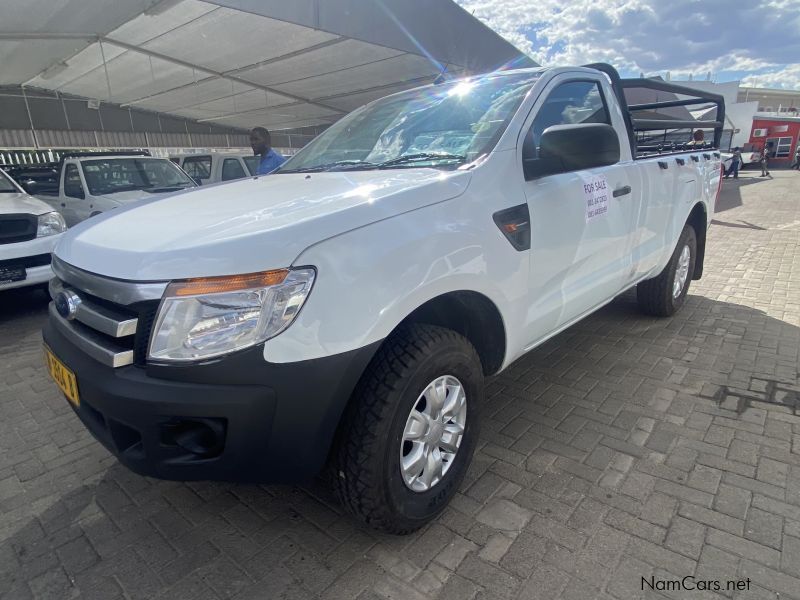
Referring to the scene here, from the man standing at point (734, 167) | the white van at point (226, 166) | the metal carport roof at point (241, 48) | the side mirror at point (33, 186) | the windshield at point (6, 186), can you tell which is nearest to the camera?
the windshield at point (6, 186)

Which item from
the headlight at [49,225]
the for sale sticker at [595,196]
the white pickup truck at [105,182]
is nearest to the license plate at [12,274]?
the headlight at [49,225]

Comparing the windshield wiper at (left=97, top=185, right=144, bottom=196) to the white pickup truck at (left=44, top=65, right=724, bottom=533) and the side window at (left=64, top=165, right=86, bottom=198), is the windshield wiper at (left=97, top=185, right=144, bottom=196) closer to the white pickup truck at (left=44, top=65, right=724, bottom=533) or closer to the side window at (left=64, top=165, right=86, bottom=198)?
the side window at (left=64, top=165, right=86, bottom=198)

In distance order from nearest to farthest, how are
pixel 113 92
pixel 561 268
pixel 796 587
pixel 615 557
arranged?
pixel 796 587 < pixel 615 557 < pixel 561 268 < pixel 113 92

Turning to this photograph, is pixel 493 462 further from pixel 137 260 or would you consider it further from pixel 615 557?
pixel 137 260

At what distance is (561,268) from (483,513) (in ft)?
4.14

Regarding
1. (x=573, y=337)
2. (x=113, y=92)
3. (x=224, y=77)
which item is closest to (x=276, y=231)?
(x=573, y=337)

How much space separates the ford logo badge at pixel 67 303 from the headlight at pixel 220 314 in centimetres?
59

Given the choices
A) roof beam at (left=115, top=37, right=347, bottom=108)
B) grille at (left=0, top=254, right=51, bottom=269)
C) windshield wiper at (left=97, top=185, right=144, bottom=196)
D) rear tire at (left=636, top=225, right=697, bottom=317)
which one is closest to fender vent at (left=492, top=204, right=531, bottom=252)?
rear tire at (left=636, top=225, right=697, bottom=317)

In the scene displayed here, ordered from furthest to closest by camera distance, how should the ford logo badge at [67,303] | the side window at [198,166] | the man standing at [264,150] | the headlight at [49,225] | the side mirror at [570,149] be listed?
the side window at [198,166]
the man standing at [264,150]
the headlight at [49,225]
the side mirror at [570,149]
the ford logo badge at [67,303]

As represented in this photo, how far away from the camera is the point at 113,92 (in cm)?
1408

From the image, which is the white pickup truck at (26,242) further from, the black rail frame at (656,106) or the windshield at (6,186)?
the black rail frame at (656,106)

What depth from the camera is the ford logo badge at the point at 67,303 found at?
1834mm

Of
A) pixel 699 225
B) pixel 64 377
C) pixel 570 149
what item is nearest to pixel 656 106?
pixel 699 225

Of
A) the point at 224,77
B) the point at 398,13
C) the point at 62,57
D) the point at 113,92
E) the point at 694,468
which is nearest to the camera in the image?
the point at 694,468
